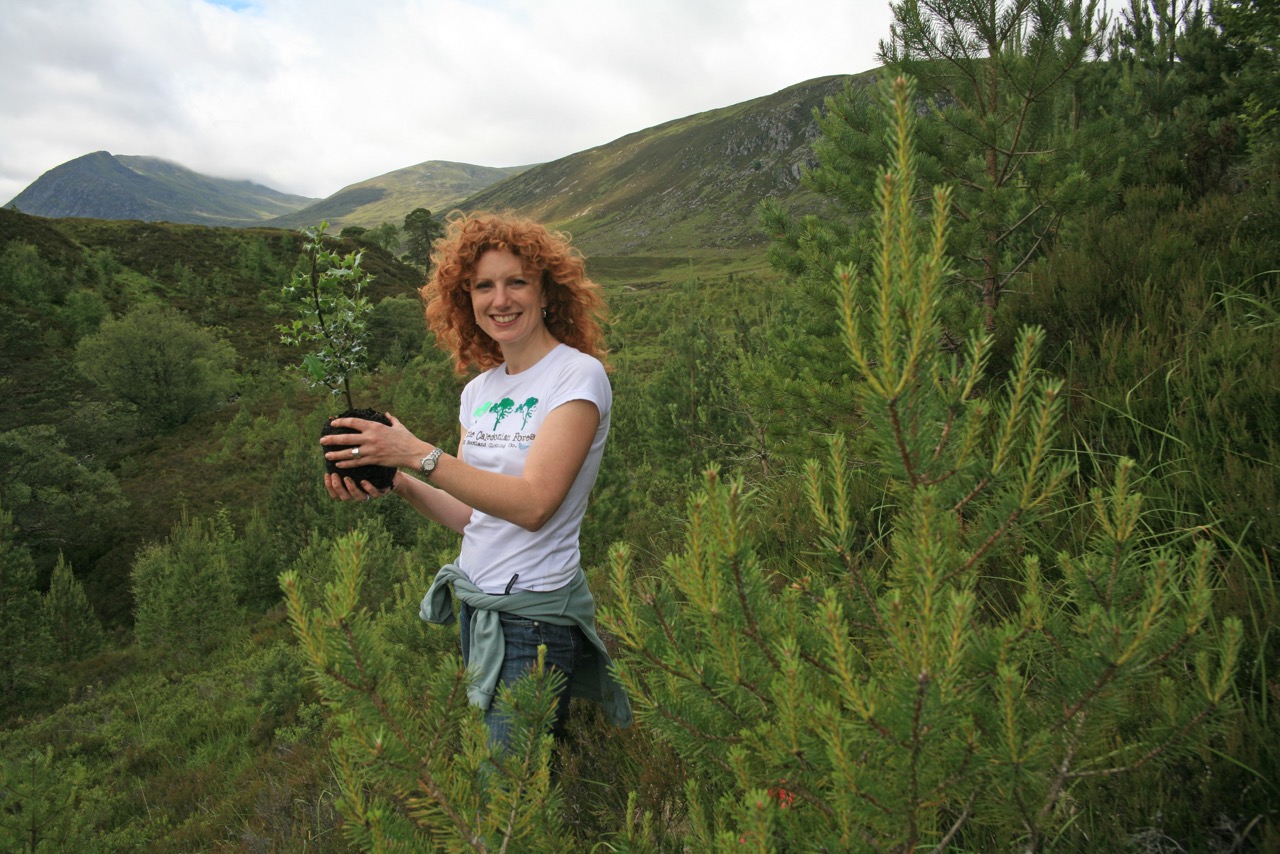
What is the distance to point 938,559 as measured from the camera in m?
0.81

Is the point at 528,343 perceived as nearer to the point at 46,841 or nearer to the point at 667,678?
the point at 667,678

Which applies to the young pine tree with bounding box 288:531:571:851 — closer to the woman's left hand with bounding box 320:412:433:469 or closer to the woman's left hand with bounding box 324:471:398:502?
the woman's left hand with bounding box 320:412:433:469

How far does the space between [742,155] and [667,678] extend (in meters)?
154

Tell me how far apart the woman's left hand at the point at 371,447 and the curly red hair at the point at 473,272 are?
746 mm

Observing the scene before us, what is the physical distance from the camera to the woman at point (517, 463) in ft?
5.28

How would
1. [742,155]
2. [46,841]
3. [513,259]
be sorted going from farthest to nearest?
[742,155]
[46,841]
[513,259]

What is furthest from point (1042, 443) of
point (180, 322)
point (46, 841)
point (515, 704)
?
point (180, 322)

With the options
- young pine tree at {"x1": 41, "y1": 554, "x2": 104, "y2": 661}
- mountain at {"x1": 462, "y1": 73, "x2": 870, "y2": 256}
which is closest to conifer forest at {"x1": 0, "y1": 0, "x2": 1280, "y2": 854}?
young pine tree at {"x1": 41, "y1": 554, "x2": 104, "y2": 661}

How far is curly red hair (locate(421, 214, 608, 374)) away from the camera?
2053 millimetres

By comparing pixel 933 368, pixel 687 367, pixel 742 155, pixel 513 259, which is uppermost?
pixel 742 155

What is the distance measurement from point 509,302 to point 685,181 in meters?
148

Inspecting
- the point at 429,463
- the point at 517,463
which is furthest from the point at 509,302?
the point at 429,463

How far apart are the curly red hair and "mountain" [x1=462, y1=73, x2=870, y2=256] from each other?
102393mm

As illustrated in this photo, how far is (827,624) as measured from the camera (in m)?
0.81
